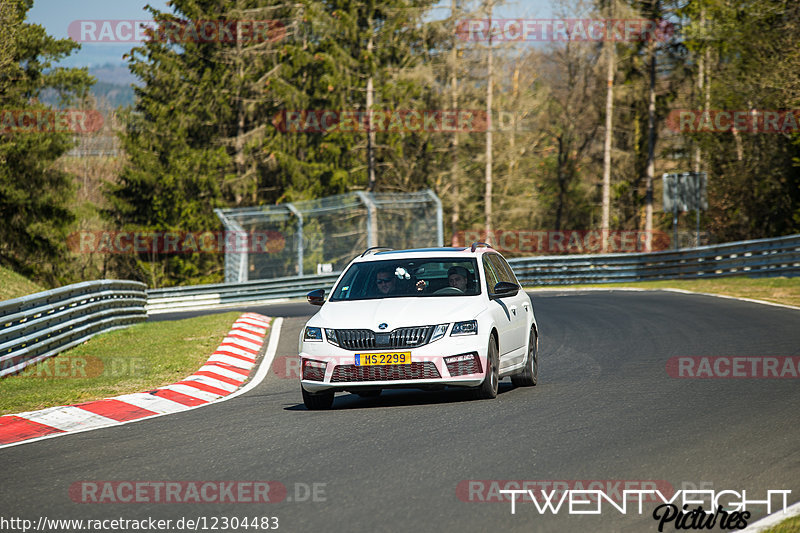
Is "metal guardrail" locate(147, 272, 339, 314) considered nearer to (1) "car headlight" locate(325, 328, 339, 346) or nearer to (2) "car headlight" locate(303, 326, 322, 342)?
(2) "car headlight" locate(303, 326, 322, 342)

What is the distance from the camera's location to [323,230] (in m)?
33.7

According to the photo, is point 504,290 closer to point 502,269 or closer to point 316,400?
point 502,269

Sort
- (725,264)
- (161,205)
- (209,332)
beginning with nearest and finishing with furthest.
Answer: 1. (209,332)
2. (725,264)
3. (161,205)

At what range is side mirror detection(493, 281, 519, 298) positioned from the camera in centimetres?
1063

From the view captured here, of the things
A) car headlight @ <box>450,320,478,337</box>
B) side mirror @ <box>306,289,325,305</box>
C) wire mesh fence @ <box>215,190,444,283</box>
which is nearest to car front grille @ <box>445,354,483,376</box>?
car headlight @ <box>450,320,478,337</box>

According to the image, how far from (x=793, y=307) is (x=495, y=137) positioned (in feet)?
121

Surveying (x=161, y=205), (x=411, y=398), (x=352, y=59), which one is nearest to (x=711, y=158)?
(x=352, y=59)

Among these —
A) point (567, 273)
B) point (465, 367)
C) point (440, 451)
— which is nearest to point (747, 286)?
point (567, 273)

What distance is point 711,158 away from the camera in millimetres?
44469

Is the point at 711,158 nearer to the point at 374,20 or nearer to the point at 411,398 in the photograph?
the point at 374,20

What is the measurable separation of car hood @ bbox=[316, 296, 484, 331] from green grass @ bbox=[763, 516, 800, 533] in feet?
15.7

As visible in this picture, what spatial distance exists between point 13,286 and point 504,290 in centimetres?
1883

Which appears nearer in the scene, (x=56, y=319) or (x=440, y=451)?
(x=440, y=451)

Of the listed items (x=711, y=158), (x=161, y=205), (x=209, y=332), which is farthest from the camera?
(x=161, y=205)
